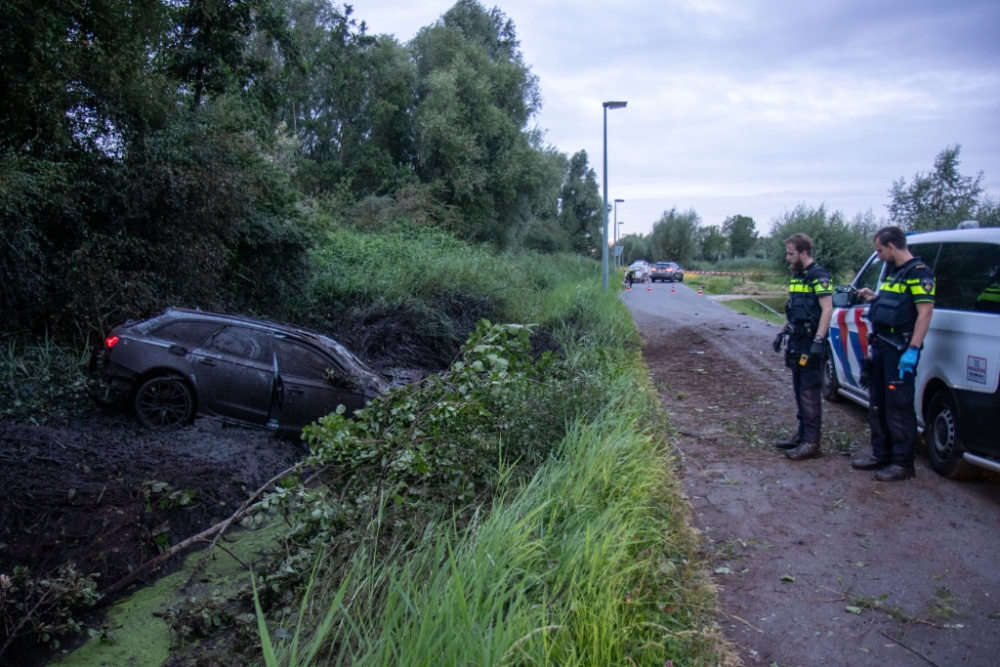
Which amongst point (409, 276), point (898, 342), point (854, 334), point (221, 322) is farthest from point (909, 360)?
point (409, 276)

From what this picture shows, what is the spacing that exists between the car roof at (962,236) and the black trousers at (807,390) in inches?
52.7

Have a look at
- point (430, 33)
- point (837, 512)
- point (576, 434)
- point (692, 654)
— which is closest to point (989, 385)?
point (837, 512)

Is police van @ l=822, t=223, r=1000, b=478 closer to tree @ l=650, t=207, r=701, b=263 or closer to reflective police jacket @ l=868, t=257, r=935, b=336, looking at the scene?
reflective police jacket @ l=868, t=257, r=935, b=336

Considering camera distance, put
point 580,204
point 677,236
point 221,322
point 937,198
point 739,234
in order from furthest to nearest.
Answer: point 739,234
point 677,236
point 580,204
point 937,198
point 221,322

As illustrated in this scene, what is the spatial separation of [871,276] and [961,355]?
2.28 metres

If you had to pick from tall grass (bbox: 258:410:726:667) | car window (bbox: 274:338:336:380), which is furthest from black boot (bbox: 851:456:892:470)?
car window (bbox: 274:338:336:380)

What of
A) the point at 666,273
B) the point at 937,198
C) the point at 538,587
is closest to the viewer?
the point at 538,587

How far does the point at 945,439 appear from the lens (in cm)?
578

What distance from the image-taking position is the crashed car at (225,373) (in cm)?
818

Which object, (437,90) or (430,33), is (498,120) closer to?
(437,90)

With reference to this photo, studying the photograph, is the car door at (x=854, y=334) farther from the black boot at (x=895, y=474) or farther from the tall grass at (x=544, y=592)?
the tall grass at (x=544, y=592)

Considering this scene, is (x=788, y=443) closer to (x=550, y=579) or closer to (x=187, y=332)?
(x=550, y=579)

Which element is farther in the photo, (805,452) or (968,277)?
(805,452)

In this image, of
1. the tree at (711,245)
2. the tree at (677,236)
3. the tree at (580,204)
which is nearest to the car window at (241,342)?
the tree at (580,204)
